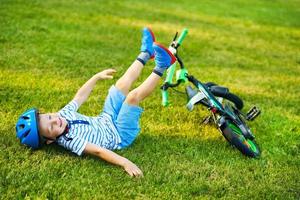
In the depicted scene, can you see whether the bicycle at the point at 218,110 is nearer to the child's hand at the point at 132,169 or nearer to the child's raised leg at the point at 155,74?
the child's raised leg at the point at 155,74

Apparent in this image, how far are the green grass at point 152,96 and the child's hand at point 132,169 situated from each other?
0.26 feet

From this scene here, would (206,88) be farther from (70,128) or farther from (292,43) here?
(292,43)

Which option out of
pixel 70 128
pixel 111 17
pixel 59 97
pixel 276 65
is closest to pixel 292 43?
pixel 276 65

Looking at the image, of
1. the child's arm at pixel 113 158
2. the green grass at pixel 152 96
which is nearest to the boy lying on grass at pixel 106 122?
the child's arm at pixel 113 158

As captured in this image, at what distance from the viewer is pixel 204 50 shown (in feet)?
31.7

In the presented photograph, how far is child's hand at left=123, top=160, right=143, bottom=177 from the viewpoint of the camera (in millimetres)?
4473

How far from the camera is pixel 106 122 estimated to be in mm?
5105

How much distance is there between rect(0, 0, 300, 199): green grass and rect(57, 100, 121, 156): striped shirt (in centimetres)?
15

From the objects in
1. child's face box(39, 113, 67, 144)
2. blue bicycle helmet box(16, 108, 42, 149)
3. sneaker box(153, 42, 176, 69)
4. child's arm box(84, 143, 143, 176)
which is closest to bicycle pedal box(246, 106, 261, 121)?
sneaker box(153, 42, 176, 69)

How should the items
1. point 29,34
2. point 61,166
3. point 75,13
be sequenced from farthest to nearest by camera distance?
1. point 75,13
2. point 29,34
3. point 61,166

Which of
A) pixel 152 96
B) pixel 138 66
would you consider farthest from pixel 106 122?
pixel 152 96

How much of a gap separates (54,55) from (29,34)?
3.65ft

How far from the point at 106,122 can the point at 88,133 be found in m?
0.31

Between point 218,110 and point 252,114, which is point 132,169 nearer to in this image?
point 218,110
